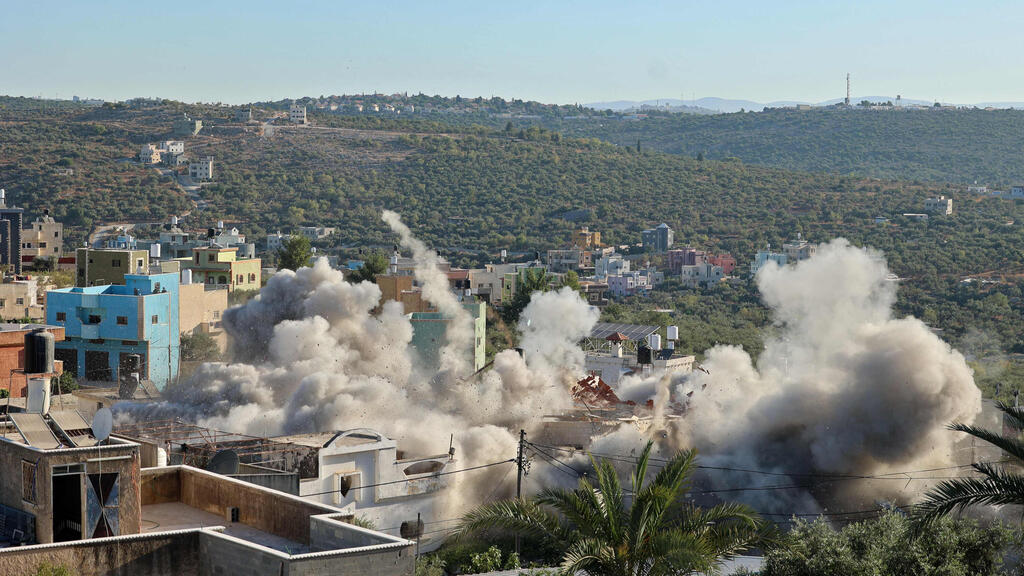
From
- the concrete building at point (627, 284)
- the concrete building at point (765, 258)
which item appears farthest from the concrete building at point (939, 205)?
the concrete building at point (627, 284)

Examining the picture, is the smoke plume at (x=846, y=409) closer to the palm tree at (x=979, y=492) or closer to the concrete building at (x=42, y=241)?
the palm tree at (x=979, y=492)

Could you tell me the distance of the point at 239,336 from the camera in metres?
42.4

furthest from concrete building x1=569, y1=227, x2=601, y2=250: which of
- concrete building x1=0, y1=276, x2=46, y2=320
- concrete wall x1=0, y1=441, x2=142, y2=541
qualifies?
concrete wall x1=0, y1=441, x2=142, y2=541

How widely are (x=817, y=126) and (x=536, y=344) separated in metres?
120

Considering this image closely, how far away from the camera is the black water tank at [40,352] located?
2350 cm

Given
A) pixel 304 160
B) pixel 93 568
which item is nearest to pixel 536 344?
pixel 93 568

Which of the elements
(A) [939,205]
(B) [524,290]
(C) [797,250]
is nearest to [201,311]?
(B) [524,290]

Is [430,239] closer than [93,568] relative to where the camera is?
No

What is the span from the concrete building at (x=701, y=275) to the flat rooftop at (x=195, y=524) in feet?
232

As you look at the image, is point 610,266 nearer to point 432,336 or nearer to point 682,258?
point 682,258

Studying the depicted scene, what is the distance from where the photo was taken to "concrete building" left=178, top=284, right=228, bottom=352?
48406mm

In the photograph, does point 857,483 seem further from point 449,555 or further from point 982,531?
point 982,531

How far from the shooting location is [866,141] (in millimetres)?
152625

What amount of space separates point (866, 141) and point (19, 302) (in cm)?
11987
